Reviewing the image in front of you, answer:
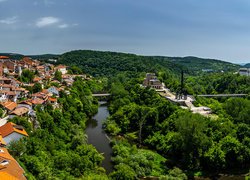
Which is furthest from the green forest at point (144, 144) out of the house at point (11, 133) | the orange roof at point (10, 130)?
the orange roof at point (10, 130)

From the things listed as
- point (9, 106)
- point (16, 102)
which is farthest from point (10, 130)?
point (16, 102)

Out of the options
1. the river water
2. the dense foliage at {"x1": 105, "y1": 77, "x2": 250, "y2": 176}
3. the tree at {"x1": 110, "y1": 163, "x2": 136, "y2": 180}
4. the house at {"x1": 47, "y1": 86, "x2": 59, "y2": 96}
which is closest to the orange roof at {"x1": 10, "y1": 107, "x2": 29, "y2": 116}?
the river water

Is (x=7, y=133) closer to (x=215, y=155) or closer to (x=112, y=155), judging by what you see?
(x=112, y=155)

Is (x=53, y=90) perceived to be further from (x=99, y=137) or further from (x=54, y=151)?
(x=54, y=151)

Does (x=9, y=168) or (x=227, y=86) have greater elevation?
(x=227, y=86)

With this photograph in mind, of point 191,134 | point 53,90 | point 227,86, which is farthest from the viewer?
point 227,86

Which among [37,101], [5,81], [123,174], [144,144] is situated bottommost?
[144,144]

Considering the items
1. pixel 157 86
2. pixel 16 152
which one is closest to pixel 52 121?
pixel 16 152
